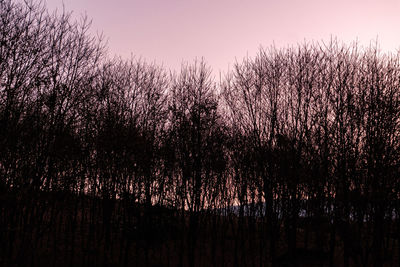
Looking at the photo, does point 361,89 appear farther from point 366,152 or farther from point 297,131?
point 297,131

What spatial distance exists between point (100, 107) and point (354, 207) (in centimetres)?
1775

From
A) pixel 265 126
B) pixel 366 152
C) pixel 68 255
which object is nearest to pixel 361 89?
pixel 366 152

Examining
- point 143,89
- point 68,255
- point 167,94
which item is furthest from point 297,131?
point 68,255

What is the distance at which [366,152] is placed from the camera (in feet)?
46.0

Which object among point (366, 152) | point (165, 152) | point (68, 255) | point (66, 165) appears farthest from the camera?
point (165, 152)

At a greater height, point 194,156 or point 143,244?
point 194,156

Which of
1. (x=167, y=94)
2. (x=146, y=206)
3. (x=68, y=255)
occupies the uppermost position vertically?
(x=167, y=94)

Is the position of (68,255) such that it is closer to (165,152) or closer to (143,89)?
(165,152)

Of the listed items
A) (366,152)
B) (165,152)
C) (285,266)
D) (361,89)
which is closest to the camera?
(366,152)

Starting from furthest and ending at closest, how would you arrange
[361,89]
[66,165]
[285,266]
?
[285,266] < [66,165] < [361,89]

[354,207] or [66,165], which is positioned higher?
[66,165]

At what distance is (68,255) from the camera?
2211cm

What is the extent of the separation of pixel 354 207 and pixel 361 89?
6007 millimetres

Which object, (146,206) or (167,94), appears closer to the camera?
(146,206)
